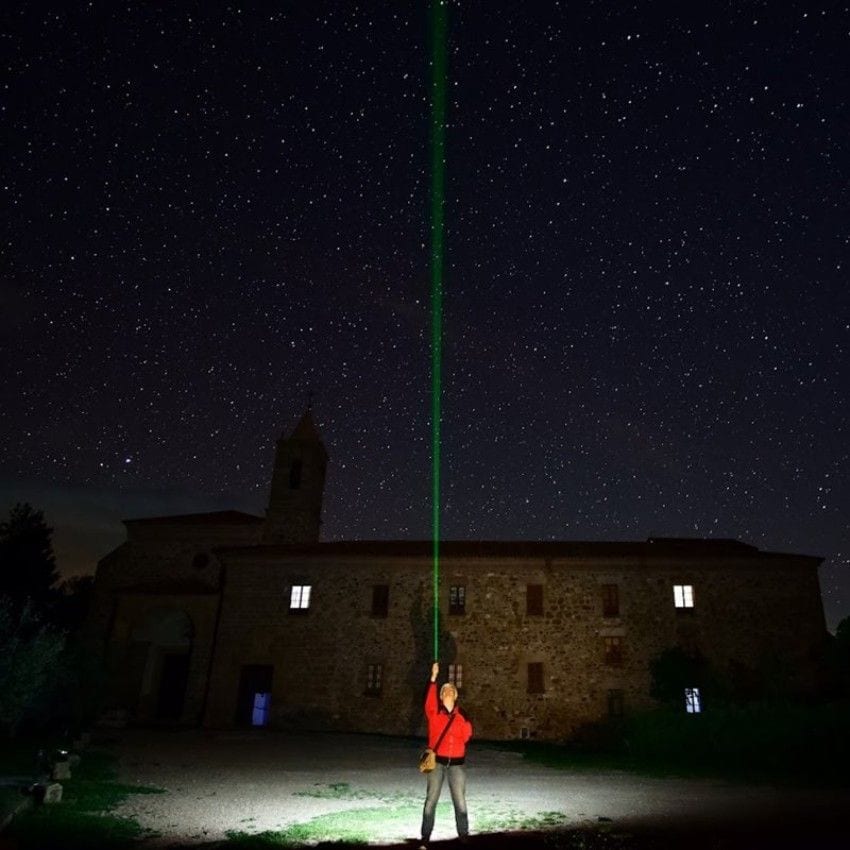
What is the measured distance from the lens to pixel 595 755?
18984 mm

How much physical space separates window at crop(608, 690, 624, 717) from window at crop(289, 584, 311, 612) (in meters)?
12.6

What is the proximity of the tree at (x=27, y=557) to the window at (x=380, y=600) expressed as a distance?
19.8m

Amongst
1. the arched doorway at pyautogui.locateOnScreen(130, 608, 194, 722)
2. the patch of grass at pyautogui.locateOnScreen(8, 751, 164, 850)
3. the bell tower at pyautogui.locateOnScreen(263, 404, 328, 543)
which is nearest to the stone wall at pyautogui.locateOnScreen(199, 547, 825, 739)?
the arched doorway at pyautogui.locateOnScreen(130, 608, 194, 722)

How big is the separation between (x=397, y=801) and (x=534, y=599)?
56.8ft

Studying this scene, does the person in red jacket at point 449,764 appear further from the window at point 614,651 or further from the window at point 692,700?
the window at point 692,700

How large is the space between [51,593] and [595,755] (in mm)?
31575

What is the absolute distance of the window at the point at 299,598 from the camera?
27328 millimetres

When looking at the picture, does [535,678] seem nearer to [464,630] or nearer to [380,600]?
[464,630]

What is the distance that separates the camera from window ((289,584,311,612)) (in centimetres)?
2733

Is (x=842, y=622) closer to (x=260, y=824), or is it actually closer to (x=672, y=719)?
(x=672, y=719)

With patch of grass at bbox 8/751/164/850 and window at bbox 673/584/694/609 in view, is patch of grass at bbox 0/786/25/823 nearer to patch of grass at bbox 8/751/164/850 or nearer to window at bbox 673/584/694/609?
patch of grass at bbox 8/751/164/850

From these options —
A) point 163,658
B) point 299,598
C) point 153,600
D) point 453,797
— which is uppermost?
point 299,598

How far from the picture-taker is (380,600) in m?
27.1

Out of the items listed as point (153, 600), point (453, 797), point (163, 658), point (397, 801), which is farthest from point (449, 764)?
point (163, 658)
